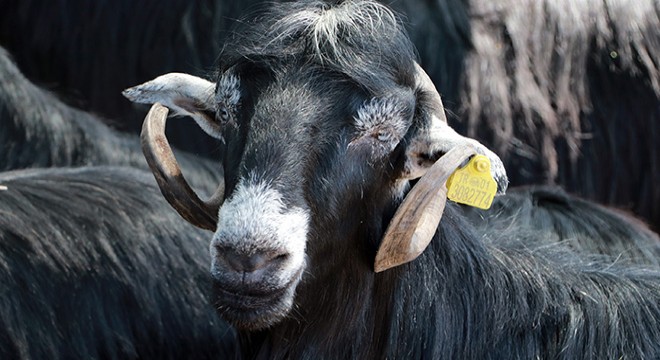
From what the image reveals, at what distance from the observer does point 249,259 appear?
11.1 ft

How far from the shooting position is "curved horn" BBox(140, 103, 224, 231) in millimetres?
4016

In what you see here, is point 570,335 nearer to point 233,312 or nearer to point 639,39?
point 233,312

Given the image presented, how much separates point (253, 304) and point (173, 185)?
681mm

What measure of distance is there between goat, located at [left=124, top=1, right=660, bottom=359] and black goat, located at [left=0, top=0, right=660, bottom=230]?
2296 millimetres

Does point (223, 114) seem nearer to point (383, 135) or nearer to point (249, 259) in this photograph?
point (383, 135)

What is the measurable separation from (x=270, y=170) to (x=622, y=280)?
1.36m

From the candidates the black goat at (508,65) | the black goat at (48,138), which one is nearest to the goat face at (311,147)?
the black goat at (48,138)

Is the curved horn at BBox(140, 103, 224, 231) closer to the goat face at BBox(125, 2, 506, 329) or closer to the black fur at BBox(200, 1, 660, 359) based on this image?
the goat face at BBox(125, 2, 506, 329)

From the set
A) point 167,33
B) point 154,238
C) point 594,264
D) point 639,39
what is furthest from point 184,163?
point 639,39

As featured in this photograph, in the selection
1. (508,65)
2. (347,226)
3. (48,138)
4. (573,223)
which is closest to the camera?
(347,226)

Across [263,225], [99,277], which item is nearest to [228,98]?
[263,225]

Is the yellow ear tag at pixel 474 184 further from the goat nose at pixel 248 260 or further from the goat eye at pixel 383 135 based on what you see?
the goat nose at pixel 248 260

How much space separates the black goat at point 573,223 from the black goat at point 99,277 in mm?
1164

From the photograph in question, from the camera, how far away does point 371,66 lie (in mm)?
3797
